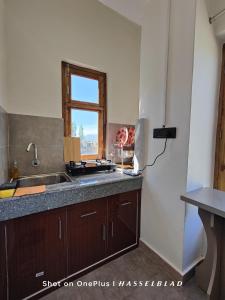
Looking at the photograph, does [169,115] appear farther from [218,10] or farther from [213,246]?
[213,246]

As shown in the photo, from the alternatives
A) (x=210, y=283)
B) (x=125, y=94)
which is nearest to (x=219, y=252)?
(x=210, y=283)

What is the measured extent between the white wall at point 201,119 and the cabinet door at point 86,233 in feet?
2.48

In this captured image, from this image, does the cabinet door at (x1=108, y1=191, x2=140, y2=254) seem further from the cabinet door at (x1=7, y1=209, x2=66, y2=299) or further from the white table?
the white table

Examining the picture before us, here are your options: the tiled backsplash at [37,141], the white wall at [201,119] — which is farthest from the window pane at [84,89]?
the white wall at [201,119]

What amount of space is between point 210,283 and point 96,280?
0.93 metres

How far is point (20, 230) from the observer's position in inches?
43.8

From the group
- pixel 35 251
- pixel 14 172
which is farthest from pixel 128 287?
pixel 14 172

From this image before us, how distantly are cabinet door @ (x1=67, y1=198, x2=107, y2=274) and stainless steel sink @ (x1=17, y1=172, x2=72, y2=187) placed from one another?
1.25ft

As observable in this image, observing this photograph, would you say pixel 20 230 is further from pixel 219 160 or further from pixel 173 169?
pixel 219 160

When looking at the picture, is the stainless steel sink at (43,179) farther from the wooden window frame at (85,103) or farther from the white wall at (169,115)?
the white wall at (169,115)

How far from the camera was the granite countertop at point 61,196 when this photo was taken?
105cm

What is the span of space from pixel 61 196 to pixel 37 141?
2.68 ft

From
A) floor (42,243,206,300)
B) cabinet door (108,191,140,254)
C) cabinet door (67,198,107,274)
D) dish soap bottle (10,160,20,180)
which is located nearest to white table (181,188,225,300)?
floor (42,243,206,300)

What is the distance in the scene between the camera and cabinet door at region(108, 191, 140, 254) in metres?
1.57
